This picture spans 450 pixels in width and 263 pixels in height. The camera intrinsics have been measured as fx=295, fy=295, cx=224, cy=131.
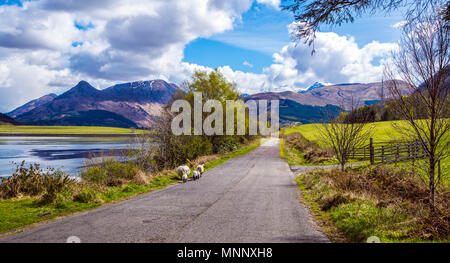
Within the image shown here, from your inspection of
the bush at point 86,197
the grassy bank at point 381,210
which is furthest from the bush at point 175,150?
the grassy bank at point 381,210

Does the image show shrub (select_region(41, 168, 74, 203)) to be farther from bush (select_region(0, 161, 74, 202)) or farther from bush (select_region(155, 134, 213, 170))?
bush (select_region(155, 134, 213, 170))

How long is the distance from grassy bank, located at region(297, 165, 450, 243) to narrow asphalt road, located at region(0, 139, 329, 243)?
2.45ft

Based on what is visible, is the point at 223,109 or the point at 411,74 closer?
the point at 411,74

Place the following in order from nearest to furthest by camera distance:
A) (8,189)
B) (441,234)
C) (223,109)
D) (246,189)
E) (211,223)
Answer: (441,234)
(211,223)
(8,189)
(246,189)
(223,109)

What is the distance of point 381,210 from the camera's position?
27.7 feet

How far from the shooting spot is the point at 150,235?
6891mm

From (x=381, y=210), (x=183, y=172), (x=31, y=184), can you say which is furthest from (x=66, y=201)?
(x=381, y=210)

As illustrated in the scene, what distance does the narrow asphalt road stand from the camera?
6.79 meters

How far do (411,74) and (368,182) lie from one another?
7126 mm

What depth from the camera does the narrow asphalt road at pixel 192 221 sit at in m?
6.79

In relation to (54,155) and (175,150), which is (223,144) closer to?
(175,150)

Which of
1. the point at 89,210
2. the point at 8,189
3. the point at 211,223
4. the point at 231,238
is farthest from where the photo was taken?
the point at 8,189
